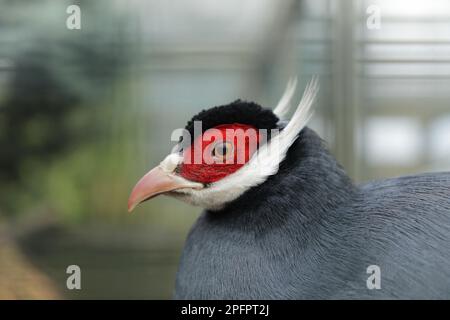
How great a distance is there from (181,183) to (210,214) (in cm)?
8

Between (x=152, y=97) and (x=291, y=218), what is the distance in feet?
3.85

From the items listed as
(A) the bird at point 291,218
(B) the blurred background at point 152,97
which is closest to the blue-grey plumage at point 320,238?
(A) the bird at point 291,218

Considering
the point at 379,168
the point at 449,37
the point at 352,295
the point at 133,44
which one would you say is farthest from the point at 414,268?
the point at 133,44

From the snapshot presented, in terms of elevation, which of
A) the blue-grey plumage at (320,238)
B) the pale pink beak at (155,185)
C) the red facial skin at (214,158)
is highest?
the red facial skin at (214,158)

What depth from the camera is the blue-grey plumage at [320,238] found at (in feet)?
2.49

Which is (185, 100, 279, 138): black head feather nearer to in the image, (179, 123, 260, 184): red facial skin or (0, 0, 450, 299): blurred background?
(179, 123, 260, 184): red facial skin

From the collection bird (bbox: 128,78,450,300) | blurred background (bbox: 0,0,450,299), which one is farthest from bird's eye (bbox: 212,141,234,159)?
blurred background (bbox: 0,0,450,299)

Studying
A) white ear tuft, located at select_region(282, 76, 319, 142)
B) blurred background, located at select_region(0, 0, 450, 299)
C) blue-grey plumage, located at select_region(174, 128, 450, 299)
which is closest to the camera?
blue-grey plumage, located at select_region(174, 128, 450, 299)

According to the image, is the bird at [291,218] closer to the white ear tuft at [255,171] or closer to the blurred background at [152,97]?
the white ear tuft at [255,171]

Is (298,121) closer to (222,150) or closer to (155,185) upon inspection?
(222,150)

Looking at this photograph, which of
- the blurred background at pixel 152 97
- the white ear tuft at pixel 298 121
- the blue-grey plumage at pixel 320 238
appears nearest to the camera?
the blue-grey plumage at pixel 320 238

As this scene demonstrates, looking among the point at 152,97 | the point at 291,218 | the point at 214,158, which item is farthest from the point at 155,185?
the point at 152,97

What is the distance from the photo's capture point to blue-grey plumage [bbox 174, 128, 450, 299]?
759 millimetres

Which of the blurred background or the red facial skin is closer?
the red facial skin
